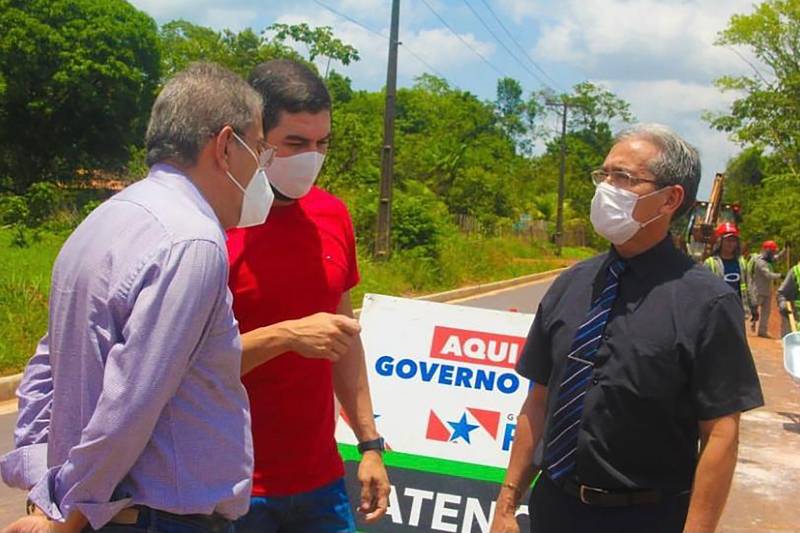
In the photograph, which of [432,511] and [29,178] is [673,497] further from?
[29,178]

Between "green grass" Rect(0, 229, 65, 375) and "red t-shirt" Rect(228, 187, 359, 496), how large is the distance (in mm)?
7553

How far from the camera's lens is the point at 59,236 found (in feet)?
70.0

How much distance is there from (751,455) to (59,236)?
53.8ft

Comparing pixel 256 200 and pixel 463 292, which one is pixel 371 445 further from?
pixel 463 292

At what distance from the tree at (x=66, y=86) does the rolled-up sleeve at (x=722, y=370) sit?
40.0 m

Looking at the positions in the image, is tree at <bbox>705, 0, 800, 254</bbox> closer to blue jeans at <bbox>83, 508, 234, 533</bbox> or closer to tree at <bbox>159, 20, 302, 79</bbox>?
tree at <bbox>159, 20, 302, 79</bbox>

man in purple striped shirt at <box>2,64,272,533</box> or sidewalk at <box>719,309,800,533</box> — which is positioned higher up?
man in purple striped shirt at <box>2,64,272,533</box>

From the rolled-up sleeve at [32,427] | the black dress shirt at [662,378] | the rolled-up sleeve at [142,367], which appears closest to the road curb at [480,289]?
the black dress shirt at [662,378]

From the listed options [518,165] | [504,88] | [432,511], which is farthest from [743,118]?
[504,88]

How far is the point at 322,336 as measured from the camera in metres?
2.45

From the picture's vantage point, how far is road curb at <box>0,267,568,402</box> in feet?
30.0

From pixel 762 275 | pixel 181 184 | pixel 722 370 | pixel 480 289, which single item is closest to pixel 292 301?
pixel 181 184

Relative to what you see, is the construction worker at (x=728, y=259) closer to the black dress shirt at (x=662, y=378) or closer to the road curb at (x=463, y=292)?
the road curb at (x=463, y=292)

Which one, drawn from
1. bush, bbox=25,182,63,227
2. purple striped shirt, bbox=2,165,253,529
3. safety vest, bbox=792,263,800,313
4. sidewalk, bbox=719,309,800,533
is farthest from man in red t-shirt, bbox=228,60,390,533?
bush, bbox=25,182,63,227
